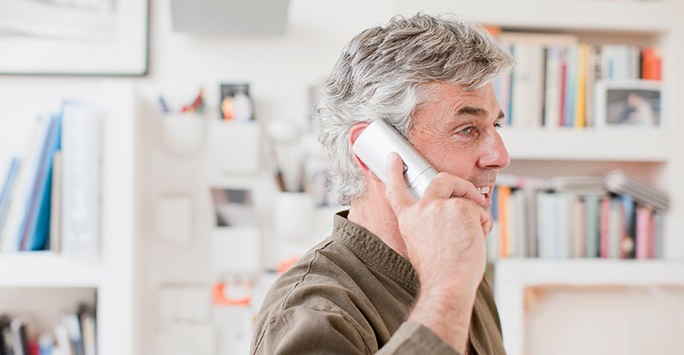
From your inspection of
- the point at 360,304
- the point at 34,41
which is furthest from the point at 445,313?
the point at 34,41

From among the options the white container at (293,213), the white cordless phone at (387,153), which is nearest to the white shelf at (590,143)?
the white container at (293,213)

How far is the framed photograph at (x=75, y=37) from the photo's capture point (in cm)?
174

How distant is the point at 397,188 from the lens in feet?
2.59

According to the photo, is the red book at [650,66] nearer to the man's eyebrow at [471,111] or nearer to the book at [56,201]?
the man's eyebrow at [471,111]

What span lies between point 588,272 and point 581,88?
0.56 m

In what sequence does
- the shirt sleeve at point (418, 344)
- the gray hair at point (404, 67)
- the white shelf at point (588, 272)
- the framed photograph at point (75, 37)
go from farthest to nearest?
the framed photograph at point (75, 37) → the white shelf at point (588, 272) → the gray hair at point (404, 67) → the shirt sleeve at point (418, 344)

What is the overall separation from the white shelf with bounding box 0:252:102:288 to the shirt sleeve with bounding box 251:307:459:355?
931mm

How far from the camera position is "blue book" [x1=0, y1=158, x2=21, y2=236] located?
59.9 inches

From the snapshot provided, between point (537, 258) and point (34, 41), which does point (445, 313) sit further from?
point (34, 41)

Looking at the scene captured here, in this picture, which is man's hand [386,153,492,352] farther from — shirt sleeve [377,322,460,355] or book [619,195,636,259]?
book [619,195,636,259]

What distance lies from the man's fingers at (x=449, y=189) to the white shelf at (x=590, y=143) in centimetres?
98

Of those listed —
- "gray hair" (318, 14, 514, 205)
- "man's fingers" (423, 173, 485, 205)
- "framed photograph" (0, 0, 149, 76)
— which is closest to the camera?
"man's fingers" (423, 173, 485, 205)

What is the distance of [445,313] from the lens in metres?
0.65

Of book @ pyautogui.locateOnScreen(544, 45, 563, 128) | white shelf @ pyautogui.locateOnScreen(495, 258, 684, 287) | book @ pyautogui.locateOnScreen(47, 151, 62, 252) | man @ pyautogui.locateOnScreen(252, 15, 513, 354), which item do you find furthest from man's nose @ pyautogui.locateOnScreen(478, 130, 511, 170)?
book @ pyautogui.locateOnScreen(47, 151, 62, 252)
